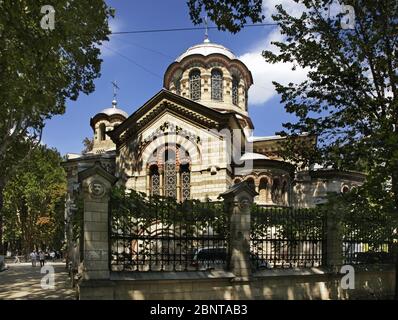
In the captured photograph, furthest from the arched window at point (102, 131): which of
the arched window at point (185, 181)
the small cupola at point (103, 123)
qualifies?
the arched window at point (185, 181)

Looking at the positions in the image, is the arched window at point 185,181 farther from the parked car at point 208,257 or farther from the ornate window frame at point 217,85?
the parked car at point 208,257

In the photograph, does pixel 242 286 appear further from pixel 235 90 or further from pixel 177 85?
pixel 177 85

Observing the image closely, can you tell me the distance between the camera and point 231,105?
29.8 metres

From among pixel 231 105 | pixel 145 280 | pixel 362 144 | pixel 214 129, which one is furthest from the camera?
pixel 231 105

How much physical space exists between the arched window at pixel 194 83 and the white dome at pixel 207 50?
1.38 meters

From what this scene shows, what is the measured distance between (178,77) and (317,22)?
1995cm

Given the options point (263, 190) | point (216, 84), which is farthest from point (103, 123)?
point (263, 190)

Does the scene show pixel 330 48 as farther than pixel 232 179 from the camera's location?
No

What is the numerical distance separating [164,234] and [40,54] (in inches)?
227

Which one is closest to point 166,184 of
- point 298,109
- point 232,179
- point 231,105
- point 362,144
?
point 232,179

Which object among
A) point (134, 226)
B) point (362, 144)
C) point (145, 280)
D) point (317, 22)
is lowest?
point (145, 280)

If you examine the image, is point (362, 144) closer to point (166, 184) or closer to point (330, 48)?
point (330, 48)

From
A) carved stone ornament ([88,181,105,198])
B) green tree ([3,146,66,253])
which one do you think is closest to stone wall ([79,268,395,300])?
carved stone ornament ([88,181,105,198])

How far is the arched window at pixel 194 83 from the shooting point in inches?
1175
